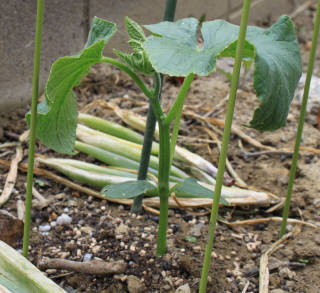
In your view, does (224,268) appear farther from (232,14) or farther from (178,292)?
(232,14)

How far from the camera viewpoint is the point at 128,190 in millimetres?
988

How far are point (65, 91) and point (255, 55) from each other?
402 mm

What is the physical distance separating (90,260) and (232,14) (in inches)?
73.1

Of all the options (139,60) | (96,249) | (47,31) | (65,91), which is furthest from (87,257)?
(47,31)

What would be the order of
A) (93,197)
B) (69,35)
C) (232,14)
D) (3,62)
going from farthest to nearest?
(232,14) < (69,35) < (3,62) < (93,197)

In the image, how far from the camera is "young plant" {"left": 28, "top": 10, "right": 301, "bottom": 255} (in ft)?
2.53

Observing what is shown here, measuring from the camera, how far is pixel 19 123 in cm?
169

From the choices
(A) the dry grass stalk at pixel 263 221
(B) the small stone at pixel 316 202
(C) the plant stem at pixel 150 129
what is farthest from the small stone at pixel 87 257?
(B) the small stone at pixel 316 202

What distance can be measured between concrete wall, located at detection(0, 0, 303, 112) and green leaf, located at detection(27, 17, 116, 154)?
42cm

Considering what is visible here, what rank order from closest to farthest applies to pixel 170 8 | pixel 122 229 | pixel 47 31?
1. pixel 170 8
2. pixel 122 229
3. pixel 47 31

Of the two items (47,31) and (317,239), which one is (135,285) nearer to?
(317,239)

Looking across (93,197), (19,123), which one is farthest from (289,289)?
(19,123)

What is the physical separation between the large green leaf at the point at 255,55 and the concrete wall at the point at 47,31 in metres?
0.55

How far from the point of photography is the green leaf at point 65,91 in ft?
2.92
